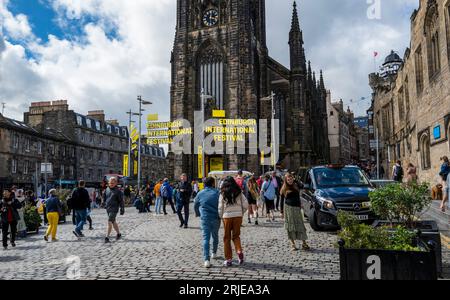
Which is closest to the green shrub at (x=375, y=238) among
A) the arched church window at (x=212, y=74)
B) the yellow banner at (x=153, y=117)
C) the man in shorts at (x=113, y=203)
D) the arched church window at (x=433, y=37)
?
the man in shorts at (x=113, y=203)

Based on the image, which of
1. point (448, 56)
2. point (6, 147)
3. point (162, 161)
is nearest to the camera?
point (448, 56)

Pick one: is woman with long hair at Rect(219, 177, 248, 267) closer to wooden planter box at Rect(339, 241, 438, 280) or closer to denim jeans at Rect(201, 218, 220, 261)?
denim jeans at Rect(201, 218, 220, 261)

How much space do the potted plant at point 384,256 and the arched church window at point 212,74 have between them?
35000mm

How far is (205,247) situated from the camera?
6.22 meters

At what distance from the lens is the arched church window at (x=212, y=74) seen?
39.0 metres

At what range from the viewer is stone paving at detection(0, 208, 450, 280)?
223 inches

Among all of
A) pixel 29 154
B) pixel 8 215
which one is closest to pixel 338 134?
pixel 29 154

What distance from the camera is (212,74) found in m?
39.1

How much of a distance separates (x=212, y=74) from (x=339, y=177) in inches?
1206

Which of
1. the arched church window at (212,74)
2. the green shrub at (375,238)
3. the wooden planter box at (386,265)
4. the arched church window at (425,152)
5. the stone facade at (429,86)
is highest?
the arched church window at (212,74)

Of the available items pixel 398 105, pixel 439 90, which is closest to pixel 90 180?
pixel 398 105

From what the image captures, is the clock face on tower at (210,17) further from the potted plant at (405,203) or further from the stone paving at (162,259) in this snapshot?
the potted plant at (405,203)

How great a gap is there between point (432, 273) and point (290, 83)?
41454 millimetres
